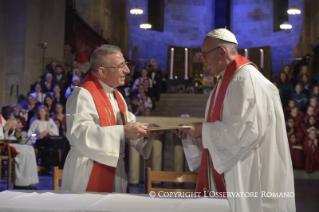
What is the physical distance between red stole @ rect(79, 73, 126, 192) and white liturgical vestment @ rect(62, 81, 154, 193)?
1.6 inches

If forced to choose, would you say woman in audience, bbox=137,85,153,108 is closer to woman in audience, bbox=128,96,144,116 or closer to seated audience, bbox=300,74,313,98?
woman in audience, bbox=128,96,144,116

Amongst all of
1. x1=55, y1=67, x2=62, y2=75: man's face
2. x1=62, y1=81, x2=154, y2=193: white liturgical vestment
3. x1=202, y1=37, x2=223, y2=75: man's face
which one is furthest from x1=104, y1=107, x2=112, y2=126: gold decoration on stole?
x1=55, y1=67, x2=62, y2=75: man's face

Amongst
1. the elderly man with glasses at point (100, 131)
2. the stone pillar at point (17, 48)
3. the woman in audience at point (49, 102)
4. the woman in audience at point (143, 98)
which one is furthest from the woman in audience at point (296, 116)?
the elderly man with glasses at point (100, 131)

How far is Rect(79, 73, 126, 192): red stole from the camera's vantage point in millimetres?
3723

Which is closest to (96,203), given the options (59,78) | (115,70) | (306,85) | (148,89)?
(115,70)

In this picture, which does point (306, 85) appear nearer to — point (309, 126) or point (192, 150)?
point (309, 126)

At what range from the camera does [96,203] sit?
2.68 m

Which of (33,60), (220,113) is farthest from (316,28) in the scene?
(220,113)

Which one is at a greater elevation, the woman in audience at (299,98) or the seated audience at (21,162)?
the woman in audience at (299,98)

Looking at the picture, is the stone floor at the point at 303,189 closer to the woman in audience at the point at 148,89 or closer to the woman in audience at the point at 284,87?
the woman in audience at the point at 284,87

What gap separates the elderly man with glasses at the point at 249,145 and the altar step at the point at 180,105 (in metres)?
13.0

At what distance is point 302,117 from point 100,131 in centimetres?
914

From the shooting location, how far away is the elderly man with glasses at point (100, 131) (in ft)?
11.5

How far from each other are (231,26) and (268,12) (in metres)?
2.26
